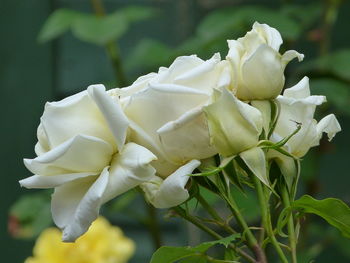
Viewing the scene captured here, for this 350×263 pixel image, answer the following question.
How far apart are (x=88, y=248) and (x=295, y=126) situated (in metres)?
0.89

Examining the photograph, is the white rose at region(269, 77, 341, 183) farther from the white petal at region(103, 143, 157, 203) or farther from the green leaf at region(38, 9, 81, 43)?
the green leaf at region(38, 9, 81, 43)

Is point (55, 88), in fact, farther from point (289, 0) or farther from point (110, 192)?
point (110, 192)

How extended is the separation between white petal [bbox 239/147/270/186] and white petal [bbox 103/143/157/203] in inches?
2.4

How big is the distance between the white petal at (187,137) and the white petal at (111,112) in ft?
0.08

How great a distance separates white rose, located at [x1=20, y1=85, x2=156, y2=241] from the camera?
19.4 inches

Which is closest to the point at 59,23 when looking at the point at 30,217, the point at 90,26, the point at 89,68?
the point at 90,26

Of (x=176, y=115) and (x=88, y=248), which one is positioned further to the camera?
(x=88, y=248)

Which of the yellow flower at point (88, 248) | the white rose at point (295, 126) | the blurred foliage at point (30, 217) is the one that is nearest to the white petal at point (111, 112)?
the white rose at point (295, 126)

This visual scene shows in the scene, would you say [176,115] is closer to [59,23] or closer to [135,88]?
[135,88]

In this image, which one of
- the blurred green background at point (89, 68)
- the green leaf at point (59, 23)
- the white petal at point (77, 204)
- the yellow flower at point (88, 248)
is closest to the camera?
the white petal at point (77, 204)

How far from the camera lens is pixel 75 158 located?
50 centimetres

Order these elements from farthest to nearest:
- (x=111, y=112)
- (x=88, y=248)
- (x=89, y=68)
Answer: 1. (x=89, y=68)
2. (x=88, y=248)
3. (x=111, y=112)

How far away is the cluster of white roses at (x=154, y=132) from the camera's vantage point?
0.49m

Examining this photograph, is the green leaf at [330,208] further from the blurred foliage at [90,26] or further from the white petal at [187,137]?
the blurred foliage at [90,26]
